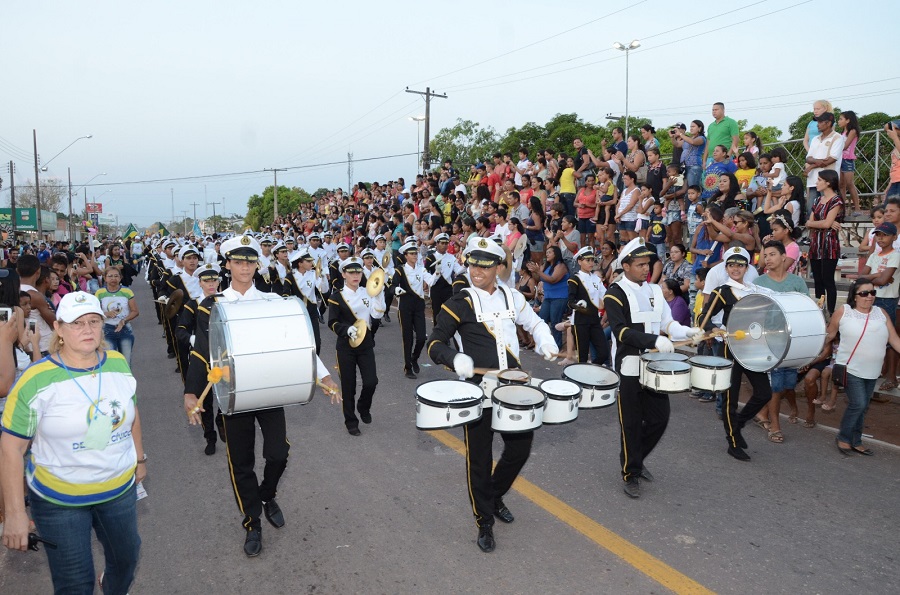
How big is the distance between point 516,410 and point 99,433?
2.31 metres

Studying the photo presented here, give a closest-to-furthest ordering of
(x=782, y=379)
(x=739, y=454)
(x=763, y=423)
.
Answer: (x=739, y=454)
(x=782, y=379)
(x=763, y=423)

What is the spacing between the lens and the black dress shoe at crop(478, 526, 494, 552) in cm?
464

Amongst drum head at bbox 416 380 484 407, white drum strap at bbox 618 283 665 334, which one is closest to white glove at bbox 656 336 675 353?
white drum strap at bbox 618 283 665 334

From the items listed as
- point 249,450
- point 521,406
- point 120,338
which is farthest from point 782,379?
point 120,338

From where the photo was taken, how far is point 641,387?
573 centimetres

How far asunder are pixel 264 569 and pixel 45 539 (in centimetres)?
155

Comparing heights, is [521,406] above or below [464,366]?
below

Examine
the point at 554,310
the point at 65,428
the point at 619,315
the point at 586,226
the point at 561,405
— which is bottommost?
the point at 554,310

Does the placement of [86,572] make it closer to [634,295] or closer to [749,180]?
[634,295]

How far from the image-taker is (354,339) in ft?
24.1

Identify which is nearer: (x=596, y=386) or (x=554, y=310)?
(x=596, y=386)

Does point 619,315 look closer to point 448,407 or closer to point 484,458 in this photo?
point 484,458

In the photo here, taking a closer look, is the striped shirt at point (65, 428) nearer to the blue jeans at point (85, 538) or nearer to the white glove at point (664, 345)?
the blue jeans at point (85, 538)

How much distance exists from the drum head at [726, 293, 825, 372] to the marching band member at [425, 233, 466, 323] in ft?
21.5
